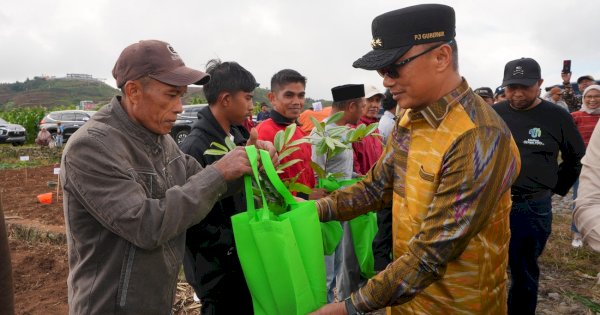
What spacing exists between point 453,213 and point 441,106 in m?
0.40

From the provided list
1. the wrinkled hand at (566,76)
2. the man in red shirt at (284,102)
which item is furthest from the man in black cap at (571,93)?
the man in red shirt at (284,102)

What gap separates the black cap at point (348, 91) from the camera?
405 centimetres

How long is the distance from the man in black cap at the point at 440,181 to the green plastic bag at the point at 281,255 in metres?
0.11

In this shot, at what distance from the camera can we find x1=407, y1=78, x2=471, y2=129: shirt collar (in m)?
1.54

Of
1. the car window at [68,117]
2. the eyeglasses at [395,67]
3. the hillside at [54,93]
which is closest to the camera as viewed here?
the eyeglasses at [395,67]

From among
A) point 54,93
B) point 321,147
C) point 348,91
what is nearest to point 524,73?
point 348,91

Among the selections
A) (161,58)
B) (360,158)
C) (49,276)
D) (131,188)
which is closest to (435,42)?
(161,58)

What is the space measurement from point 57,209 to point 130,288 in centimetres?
647

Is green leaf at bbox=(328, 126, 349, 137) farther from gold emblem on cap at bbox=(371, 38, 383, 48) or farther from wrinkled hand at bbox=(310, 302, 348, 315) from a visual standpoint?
wrinkled hand at bbox=(310, 302, 348, 315)

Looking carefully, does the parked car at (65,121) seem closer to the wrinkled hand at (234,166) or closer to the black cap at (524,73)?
the black cap at (524,73)

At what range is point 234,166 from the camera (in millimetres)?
1637

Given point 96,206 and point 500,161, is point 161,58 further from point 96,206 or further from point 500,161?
point 500,161

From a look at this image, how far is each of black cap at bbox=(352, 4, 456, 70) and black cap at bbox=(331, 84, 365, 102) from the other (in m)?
2.51

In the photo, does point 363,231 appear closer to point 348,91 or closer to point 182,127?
point 348,91
